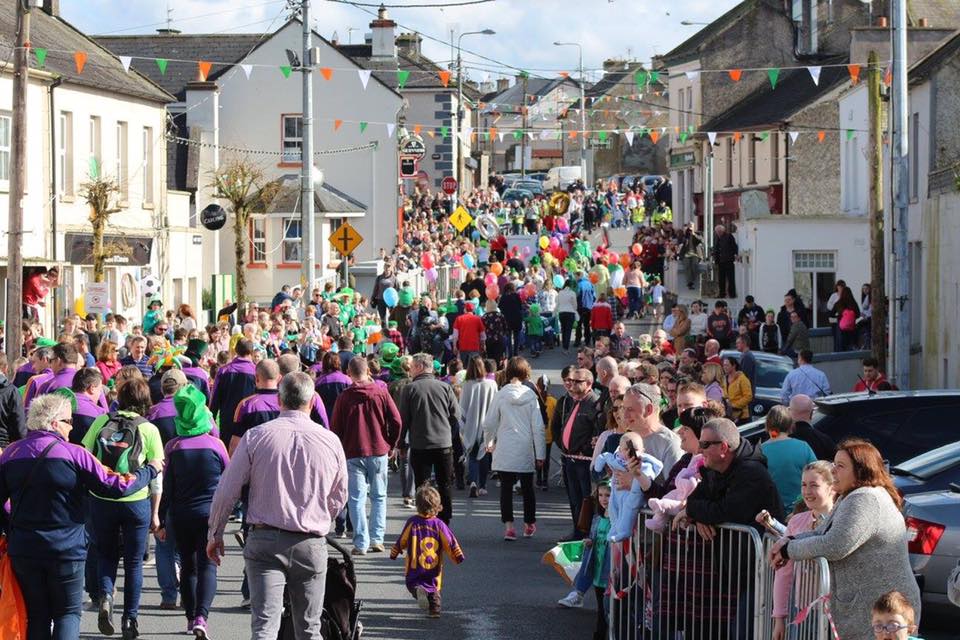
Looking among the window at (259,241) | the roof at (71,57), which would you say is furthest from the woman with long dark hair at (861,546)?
the window at (259,241)

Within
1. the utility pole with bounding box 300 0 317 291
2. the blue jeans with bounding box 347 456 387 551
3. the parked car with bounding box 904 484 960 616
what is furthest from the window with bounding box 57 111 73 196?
the parked car with bounding box 904 484 960 616

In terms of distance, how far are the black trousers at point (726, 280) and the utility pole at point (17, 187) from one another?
70.3 feet

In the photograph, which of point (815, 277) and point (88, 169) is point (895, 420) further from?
point (88, 169)

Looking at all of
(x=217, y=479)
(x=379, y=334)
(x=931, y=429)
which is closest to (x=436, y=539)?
(x=217, y=479)

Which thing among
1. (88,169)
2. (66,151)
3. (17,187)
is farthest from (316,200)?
(17,187)

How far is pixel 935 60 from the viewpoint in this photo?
27.6 m

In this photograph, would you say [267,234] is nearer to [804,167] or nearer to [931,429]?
[804,167]

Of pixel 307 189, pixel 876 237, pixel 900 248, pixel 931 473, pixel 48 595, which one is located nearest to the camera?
pixel 48 595

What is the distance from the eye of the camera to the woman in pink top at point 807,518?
8.25 meters

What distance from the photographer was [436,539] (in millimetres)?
11547

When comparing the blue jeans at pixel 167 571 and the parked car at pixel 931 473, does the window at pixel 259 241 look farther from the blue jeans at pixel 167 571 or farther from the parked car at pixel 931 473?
the parked car at pixel 931 473

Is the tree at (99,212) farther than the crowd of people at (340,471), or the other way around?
the tree at (99,212)

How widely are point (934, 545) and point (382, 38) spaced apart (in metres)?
54.5

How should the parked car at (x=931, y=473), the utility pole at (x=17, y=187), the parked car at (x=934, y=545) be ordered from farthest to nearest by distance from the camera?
the utility pole at (x=17, y=187) < the parked car at (x=931, y=473) < the parked car at (x=934, y=545)
